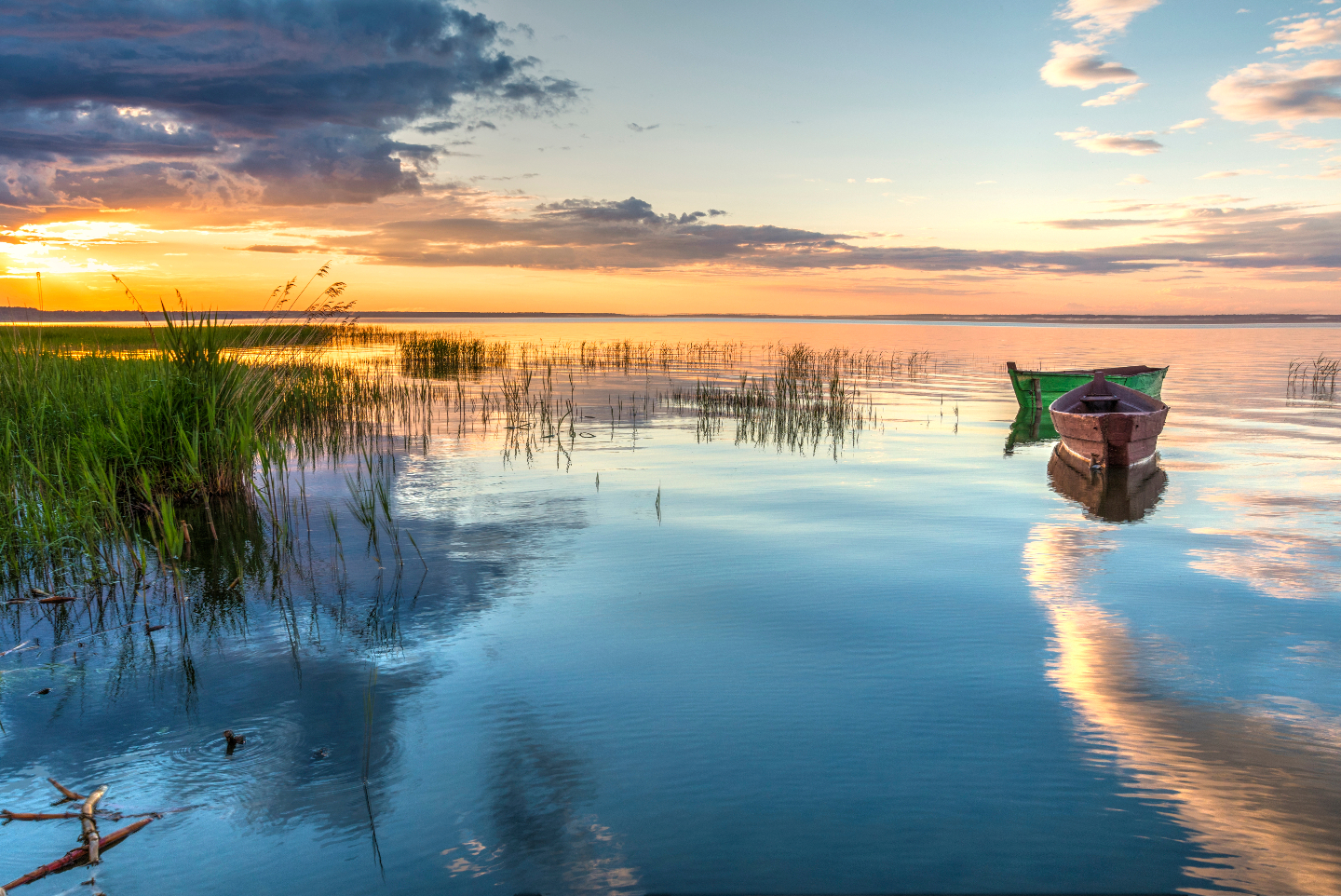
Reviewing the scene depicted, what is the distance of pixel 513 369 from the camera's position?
36.7m

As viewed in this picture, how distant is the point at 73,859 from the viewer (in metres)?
3.83

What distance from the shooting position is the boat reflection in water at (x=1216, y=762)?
3941mm

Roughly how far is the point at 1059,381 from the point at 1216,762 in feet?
68.5

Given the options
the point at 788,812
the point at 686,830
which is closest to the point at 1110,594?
the point at 788,812

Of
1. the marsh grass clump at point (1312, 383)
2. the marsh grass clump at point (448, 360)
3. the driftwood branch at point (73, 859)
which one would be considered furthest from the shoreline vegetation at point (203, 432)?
the marsh grass clump at point (1312, 383)

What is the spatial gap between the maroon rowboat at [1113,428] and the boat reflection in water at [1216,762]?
9.12 meters

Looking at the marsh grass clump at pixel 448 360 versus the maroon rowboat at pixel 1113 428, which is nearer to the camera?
the maroon rowboat at pixel 1113 428

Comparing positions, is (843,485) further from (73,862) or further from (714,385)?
(714,385)

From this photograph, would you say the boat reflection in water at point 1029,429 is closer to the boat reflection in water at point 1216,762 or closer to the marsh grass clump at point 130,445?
the boat reflection in water at point 1216,762

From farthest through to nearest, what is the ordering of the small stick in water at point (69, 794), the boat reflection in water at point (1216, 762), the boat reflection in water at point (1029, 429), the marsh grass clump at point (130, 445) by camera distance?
1. the boat reflection in water at point (1029, 429)
2. the marsh grass clump at point (130, 445)
3. the small stick in water at point (69, 794)
4. the boat reflection in water at point (1216, 762)

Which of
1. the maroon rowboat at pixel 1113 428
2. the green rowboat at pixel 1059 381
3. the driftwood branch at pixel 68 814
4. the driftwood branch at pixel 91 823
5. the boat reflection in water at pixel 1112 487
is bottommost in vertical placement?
the driftwood branch at pixel 68 814

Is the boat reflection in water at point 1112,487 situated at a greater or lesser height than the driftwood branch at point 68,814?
greater

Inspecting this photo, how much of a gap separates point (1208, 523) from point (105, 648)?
13.4 metres

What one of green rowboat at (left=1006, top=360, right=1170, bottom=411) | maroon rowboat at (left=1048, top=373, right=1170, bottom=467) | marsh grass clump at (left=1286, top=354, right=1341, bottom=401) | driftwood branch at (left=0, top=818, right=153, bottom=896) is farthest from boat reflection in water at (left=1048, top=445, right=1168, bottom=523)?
marsh grass clump at (left=1286, top=354, right=1341, bottom=401)
